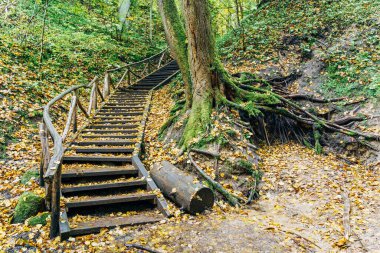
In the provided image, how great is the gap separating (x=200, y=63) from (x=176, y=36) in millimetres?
2110

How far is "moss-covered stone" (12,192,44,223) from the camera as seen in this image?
487 cm

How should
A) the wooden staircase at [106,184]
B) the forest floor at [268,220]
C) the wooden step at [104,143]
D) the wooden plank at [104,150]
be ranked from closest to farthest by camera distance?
the forest floor at [268,220]
the wooden staircase at [106,184]
the wooden plank at [104,150]
the wooden step at [104,143]

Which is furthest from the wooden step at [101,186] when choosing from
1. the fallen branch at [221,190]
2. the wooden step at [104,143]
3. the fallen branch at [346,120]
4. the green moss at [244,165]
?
the fallen branch at [346,120]

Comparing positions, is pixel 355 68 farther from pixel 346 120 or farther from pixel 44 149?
pixel 44 149

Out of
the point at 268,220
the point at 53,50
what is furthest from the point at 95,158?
the point at 53,50

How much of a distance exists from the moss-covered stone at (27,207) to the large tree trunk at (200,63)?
363cm

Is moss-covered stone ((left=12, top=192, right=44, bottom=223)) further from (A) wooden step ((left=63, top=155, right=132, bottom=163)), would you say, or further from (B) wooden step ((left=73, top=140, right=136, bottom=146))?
(B) wooden step ((left=73, top=140, right=136, bottom=146))

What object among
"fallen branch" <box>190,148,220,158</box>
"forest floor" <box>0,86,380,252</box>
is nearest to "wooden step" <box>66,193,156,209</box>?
"forest floor" <box>0,86,380,252</box>

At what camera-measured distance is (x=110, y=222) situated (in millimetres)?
4871

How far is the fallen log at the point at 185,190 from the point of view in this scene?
5.29m

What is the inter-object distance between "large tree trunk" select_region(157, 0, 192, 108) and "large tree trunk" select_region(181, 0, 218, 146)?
993 mm

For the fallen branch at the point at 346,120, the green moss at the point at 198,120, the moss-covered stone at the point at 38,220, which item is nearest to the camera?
the moss-covered stone at the point at 38,220

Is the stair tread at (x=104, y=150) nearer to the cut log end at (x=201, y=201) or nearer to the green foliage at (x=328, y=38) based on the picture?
the cut log end at (x=201, y=201)

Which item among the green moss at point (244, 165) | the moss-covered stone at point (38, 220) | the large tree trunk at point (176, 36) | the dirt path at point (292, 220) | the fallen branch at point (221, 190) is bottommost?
the dirt path at point (292, 220)
